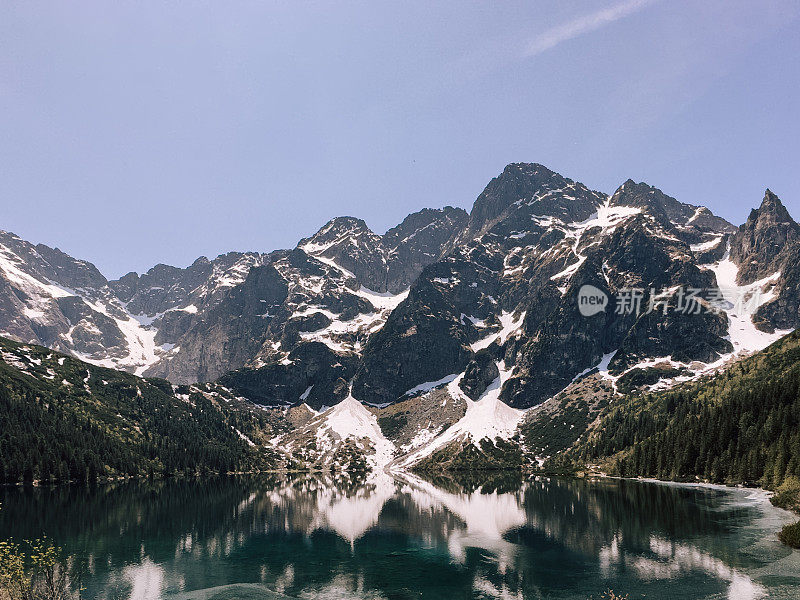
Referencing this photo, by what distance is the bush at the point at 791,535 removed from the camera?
6259 centimetres

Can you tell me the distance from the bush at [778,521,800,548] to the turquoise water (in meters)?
2.08

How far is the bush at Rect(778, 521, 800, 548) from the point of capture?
6259 centimetres

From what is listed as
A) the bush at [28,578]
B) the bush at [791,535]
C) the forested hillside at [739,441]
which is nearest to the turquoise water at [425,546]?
the bush at [791,535]

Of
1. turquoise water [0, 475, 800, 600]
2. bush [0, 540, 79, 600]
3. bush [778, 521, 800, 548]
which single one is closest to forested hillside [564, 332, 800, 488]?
turquoise water [0, 475, 800, 600]

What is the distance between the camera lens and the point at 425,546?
7781 centimetres

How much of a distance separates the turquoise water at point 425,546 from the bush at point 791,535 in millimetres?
2080

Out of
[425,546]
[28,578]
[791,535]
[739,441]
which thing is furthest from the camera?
[739,441]

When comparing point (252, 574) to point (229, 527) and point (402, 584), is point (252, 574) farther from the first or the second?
point (229, 527)

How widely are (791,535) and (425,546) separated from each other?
163ft

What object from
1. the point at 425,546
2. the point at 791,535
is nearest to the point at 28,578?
the point at 425,546

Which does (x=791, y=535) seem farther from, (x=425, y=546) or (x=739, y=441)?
(x=739, y=441)

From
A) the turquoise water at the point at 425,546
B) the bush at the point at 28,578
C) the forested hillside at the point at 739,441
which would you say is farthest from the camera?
the forested hillside at the point at 739,441

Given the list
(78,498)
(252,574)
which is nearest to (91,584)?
(252,574)

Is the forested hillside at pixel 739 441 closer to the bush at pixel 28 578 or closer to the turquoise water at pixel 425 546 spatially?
the turquoise water at pixel 425 546
